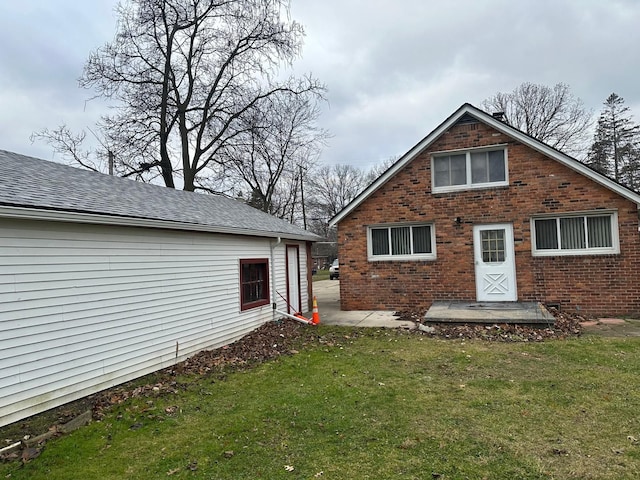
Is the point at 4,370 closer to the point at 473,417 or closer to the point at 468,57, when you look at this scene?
the point at 473,417

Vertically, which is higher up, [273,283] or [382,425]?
[273,283]

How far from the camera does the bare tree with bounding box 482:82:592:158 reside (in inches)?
1162

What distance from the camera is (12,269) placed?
4812 millimetres

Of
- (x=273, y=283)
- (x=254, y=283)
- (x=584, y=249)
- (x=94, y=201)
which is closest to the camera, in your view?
(x=94, y=201)

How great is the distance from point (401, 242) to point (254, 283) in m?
4.94

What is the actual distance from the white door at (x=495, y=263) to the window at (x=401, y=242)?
1.36m

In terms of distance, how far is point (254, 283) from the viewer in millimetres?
10414

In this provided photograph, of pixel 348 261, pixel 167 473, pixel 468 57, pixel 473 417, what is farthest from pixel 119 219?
pixel 468 57

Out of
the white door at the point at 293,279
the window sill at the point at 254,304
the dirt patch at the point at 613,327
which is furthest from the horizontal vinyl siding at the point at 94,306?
the dirt patch at the point at 613,327

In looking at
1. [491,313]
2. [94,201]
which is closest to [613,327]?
[491,313]

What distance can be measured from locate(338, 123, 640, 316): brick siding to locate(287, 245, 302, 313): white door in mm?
1474

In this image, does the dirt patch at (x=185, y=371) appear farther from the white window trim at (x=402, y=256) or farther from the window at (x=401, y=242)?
the window at (x=401, y=242)

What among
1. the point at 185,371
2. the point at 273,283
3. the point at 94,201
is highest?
the point at 94,201

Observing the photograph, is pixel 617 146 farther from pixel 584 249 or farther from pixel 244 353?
pixel 244 353
